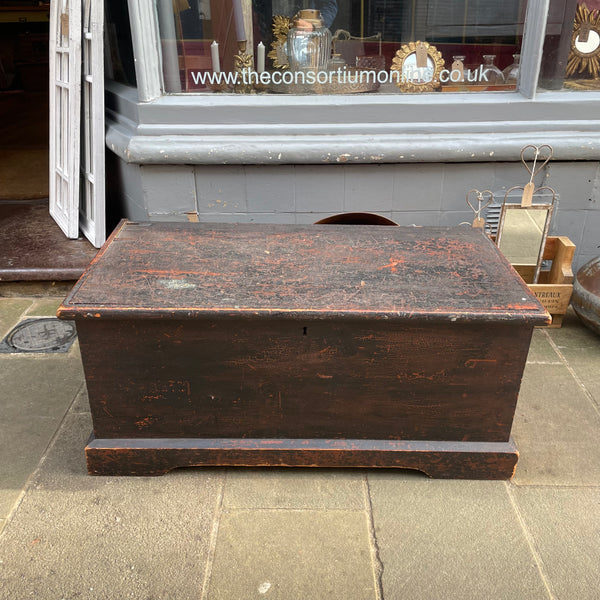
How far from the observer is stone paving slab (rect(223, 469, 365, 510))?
201cm

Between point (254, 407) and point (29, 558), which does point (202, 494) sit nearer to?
point (254, 407)

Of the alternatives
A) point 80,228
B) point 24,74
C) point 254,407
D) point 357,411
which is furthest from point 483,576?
point 24,74

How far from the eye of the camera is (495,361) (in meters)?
1.92

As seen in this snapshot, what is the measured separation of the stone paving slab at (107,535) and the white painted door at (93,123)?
179 centimetres

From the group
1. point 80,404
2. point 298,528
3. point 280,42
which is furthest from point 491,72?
point 80,404

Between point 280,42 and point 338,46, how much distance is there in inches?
13.1

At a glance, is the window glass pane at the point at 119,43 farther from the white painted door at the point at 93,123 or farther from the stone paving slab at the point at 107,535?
the stone paving slab at the point at 107,535

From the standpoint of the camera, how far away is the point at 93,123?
134 inches

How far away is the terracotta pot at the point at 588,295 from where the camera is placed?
282 cm

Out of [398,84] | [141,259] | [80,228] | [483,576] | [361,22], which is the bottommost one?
[483,576]

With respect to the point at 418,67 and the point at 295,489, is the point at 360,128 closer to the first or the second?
the point at 418,67

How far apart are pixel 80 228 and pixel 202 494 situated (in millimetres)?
2456

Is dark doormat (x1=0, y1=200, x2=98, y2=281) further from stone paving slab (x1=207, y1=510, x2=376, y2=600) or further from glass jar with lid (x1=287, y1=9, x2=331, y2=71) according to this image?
stone paving slab (x1=207, y1=510, x2=376, y2=600)

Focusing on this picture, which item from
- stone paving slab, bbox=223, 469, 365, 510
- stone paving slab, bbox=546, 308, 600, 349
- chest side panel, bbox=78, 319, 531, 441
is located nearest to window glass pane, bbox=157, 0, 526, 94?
stone paving slab, bbox=546, 308, 600, 349
